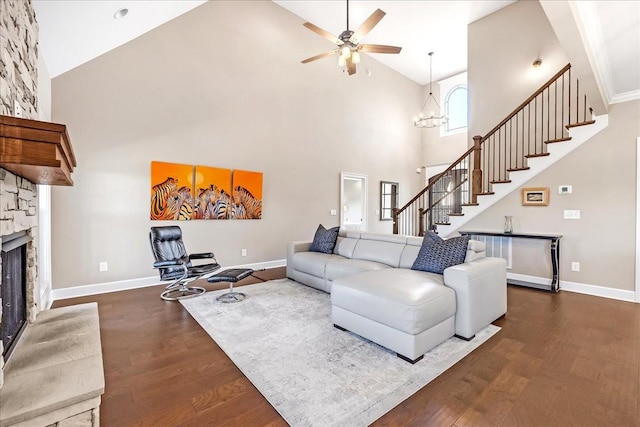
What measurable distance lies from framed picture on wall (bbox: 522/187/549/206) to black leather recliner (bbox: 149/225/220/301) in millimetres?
4765

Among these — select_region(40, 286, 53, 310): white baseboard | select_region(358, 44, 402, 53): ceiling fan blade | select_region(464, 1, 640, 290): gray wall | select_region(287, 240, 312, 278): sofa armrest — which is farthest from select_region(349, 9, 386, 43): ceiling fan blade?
select_region(40, 286, 53, 310): white baseboard

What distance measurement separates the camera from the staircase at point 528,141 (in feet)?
13.9

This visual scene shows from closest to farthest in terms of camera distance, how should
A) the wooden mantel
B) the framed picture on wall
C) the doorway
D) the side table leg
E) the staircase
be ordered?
1. the wooden mantel
2. the side table leg
3. the staircase
4. the framed picture on wall
5. the doorway

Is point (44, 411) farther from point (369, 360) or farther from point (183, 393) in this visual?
point (369, 360)

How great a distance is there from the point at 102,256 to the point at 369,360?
3856 mm

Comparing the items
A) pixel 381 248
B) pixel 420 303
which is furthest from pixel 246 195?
pixel 420 303

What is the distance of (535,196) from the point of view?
4488mm

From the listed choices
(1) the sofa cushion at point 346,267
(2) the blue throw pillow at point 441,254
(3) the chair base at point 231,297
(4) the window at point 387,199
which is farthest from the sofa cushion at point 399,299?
(4) the window at point 387,199

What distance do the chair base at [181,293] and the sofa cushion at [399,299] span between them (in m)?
2.18

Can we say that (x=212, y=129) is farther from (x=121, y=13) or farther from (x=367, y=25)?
(x=367, y=25)

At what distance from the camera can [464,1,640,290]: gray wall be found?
3.80 m

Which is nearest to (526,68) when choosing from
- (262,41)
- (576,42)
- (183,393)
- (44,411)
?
(576,42)

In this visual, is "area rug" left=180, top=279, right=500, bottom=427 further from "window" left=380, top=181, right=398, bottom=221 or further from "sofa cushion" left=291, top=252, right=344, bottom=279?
"window" left=380, top=181, right=398, bottom=221

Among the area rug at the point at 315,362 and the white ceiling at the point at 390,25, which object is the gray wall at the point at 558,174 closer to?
the white ceiling at the point at 390,25
